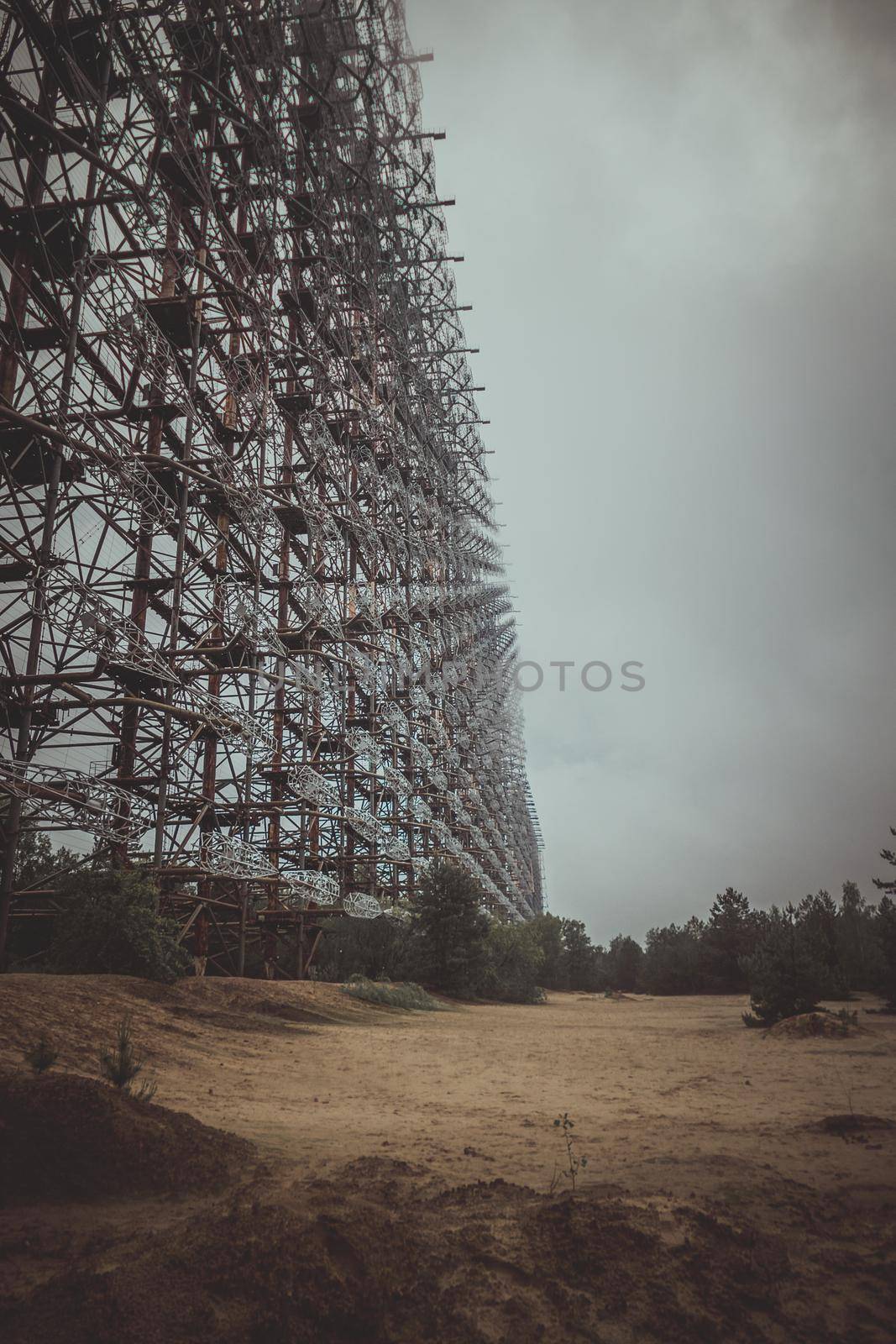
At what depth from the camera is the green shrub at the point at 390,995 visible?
16.5m

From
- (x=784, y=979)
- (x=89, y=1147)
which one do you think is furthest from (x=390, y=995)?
(x=89, y=1147)

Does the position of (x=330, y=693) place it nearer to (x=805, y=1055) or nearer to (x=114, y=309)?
(x=114, y=309)

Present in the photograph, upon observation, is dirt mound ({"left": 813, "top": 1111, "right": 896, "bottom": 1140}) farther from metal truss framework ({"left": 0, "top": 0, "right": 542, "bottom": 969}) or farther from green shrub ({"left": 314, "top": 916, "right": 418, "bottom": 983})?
green shrub ({"left": 314, "top": 916, "right": 418, "bottom": 983})

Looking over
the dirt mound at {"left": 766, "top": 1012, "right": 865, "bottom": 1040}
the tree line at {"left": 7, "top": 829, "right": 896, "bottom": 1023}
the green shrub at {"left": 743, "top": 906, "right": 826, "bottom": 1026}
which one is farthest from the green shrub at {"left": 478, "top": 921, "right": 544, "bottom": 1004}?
the dirt mound at {"left": 766, "top": 1012, "right": 865, "bottom": 1040}

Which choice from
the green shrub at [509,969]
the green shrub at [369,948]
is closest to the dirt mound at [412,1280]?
the green shrub at [369,948]

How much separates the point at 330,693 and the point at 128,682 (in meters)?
9.48

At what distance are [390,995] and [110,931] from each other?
766 centimetres

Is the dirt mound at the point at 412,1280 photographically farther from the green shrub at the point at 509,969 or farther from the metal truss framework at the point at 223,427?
the green shrub at the point at 509,969

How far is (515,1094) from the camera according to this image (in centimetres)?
778

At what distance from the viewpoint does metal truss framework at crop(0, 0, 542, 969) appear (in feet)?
39.4

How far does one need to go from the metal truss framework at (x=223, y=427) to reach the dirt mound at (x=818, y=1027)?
36.6 ft

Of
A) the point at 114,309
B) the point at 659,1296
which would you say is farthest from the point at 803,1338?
the point at 114,309

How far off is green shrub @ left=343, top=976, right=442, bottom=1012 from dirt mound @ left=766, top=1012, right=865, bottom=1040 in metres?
8.12

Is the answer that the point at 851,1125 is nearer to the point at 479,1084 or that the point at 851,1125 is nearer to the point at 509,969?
Result: the point at 479,1084
